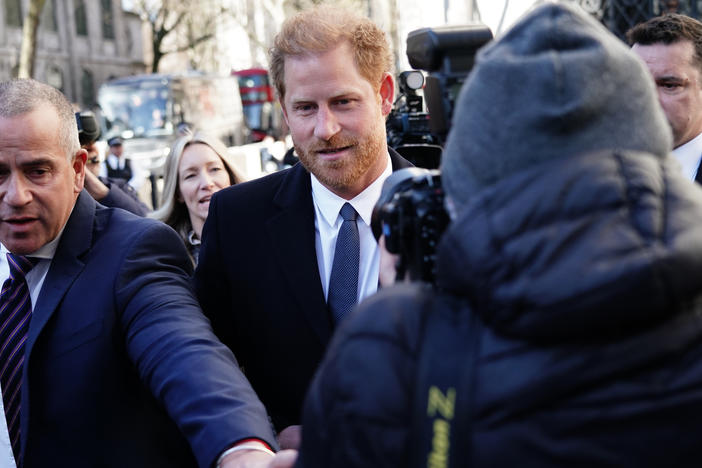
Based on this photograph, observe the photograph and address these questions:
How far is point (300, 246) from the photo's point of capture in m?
2.67

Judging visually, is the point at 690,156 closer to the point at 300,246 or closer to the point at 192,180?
the point at 300,246

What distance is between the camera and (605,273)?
96 centimetres

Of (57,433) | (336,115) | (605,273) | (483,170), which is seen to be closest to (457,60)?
(483,170)

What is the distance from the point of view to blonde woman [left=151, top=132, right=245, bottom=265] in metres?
4.71

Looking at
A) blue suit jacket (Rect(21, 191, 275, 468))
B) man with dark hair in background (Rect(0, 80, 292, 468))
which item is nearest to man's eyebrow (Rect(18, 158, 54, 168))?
man with dark hair in background (Rect(0, 80, 292, 468))

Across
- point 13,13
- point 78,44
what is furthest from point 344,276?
point 78,44

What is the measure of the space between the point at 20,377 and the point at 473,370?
156 centimetres

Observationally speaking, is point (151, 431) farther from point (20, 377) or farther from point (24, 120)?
point (24, 120)

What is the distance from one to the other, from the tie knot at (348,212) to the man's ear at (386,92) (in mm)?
464

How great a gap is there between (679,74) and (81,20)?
39.0m

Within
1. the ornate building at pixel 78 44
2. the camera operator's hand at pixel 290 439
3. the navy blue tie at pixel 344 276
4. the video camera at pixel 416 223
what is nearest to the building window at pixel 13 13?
the ornate building at pixel 78 44

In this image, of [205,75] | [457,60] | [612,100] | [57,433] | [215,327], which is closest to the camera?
[612,100]

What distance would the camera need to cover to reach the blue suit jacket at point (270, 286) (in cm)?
259

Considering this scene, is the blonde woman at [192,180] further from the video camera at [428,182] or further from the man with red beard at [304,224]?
the video camera at [428,182]
